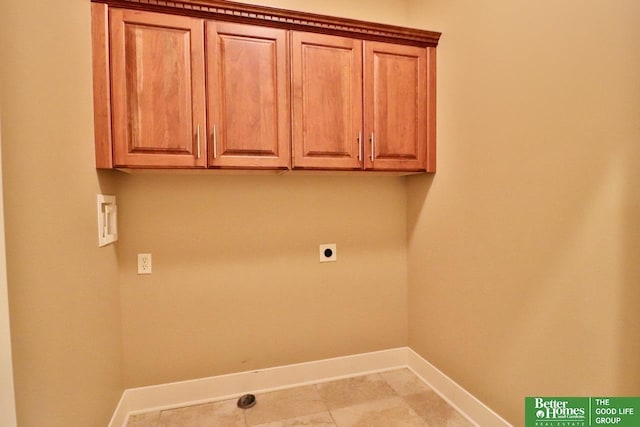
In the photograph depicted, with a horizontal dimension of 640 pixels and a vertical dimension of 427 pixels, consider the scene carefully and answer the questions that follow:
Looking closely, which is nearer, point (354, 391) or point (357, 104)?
point (357, 104)

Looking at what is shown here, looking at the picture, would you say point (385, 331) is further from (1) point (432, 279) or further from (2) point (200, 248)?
(2) point (200, 248)

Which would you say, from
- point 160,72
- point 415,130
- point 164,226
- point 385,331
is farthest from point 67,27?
point 385,331

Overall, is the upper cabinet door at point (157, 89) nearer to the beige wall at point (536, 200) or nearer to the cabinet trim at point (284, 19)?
the cabinet trim at point (284, 19)

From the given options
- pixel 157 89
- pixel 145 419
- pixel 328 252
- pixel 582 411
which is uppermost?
pixel 157 89

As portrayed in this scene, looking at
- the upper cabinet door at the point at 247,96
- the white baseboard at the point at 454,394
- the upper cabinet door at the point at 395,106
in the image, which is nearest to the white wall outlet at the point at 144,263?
the upper cabinet door at the point at 247,96

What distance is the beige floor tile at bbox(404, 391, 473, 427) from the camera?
5.81 feet

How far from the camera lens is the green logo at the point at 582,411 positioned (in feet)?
3.81

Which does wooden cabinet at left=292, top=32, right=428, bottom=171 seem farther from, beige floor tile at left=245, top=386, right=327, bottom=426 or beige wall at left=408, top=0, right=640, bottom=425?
beige floor tile at left=245, top=386, right=327, bottom=426

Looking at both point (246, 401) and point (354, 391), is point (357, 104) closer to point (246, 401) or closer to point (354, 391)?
point (354, 391)

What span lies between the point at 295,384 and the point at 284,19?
2.18 metres

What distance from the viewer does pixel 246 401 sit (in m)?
1.96

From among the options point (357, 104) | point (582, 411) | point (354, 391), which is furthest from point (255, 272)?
point (582, 411)

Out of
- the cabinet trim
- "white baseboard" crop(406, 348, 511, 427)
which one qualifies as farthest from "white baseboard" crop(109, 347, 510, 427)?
the cabinet trim

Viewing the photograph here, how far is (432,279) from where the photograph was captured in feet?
6.91
